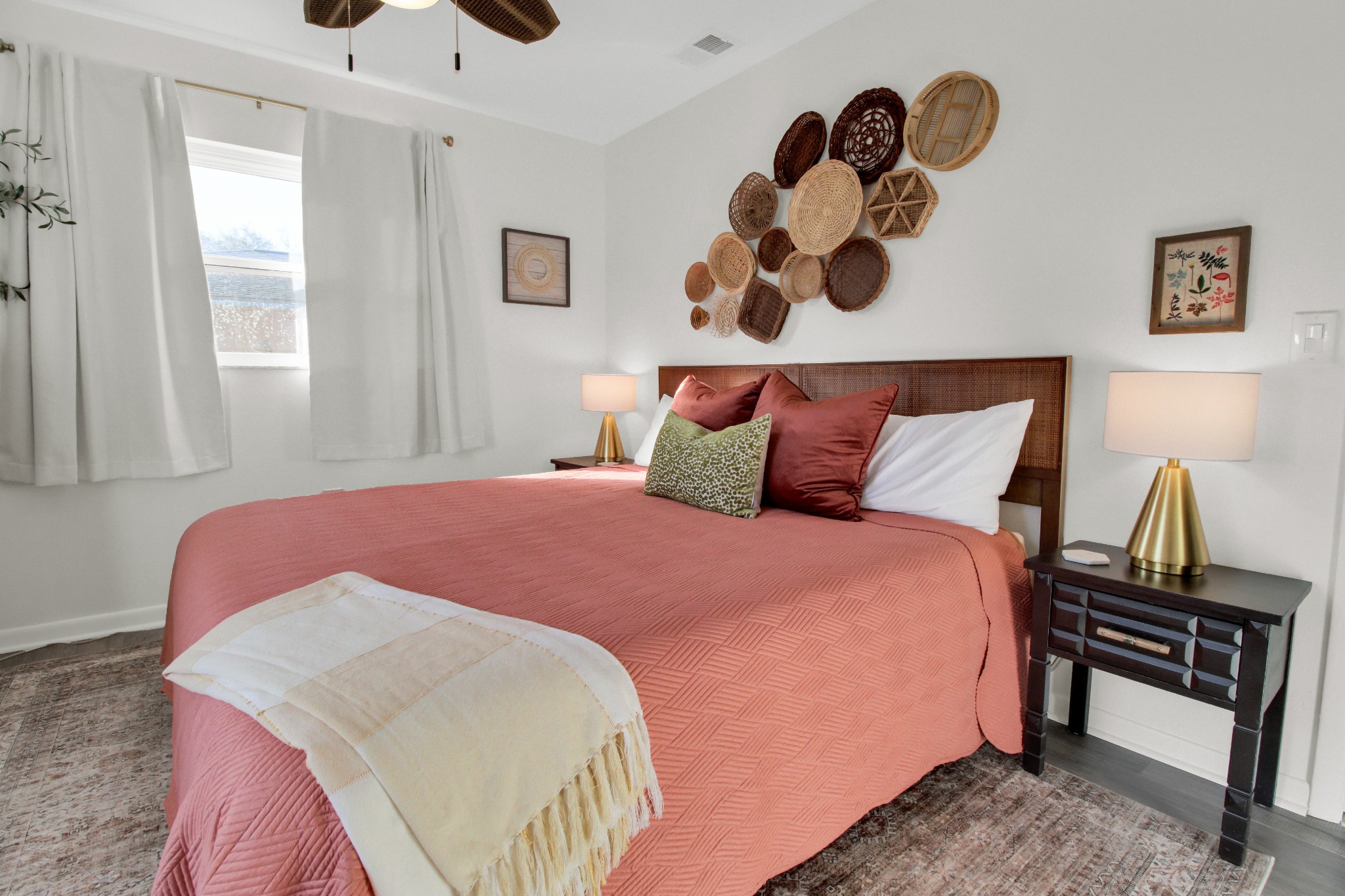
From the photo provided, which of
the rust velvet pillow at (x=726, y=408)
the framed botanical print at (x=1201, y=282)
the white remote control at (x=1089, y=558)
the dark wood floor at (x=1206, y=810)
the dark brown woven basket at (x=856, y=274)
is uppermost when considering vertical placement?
the dark brown woven basket at (x=856, y=274)

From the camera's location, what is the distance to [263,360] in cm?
327

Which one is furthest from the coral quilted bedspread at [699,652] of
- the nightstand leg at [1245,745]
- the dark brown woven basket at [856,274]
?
the dark brown woven basket at [856,274]

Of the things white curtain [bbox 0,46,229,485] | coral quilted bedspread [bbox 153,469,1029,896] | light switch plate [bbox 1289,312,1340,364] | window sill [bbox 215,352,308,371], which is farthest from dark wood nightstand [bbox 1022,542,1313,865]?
white curtain [bbox 0,46,229,485]

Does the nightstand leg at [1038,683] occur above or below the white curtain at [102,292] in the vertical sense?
below

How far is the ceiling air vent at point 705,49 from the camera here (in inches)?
116

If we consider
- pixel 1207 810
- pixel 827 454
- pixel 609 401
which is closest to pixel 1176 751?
pixel 1207 810

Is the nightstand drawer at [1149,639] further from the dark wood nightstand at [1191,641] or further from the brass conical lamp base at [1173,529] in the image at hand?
the brass conical lamp base at [1173,529]

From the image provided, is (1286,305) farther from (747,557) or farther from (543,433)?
(543,433)

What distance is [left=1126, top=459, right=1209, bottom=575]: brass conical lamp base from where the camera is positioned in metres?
1.68

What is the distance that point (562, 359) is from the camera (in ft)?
13.7

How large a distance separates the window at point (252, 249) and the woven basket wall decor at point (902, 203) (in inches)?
104

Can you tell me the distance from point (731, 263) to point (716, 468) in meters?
1.43

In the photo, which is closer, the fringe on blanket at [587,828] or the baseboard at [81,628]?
the fringe on blanket at [587,828]

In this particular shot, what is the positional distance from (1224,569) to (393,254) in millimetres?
3568
